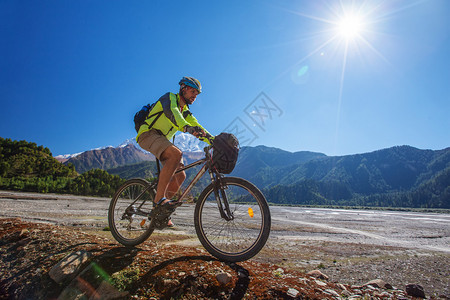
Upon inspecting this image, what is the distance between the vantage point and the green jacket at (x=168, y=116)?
11.2 feet

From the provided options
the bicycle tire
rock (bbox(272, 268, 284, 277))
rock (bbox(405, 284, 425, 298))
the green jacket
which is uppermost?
the green jacket

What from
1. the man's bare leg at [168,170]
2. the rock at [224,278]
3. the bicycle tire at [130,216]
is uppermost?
the man's bare leg at [168,170]

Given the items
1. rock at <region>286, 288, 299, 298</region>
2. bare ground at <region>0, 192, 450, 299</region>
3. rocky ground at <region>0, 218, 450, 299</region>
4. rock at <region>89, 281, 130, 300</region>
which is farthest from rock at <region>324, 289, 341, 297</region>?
rock at <region>89, 281, 130, 300</region>

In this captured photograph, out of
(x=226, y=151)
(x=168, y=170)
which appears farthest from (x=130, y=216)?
(x=226, y=151)

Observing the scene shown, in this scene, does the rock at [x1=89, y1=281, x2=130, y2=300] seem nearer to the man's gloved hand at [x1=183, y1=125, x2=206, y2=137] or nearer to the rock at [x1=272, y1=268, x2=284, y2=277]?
the rock at [x1=272, y1=268, x2=284, y2=277]

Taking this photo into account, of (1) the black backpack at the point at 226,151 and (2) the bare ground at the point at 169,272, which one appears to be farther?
(1) the black backpack at the point at 226,151

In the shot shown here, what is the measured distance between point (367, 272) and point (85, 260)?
15.3ft

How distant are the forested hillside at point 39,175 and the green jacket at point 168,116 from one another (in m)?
40.8

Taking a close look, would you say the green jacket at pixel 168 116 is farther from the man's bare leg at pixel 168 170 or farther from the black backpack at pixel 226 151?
the man's bare leg at pixel 168 170

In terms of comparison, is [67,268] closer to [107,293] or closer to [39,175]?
[107,293]

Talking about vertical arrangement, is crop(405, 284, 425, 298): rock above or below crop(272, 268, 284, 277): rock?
below

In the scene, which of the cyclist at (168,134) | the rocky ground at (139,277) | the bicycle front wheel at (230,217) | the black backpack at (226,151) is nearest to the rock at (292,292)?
the rocky ground at (139,277)

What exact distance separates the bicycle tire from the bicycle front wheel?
48.0 inches

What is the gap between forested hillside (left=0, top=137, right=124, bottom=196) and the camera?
33.8m
